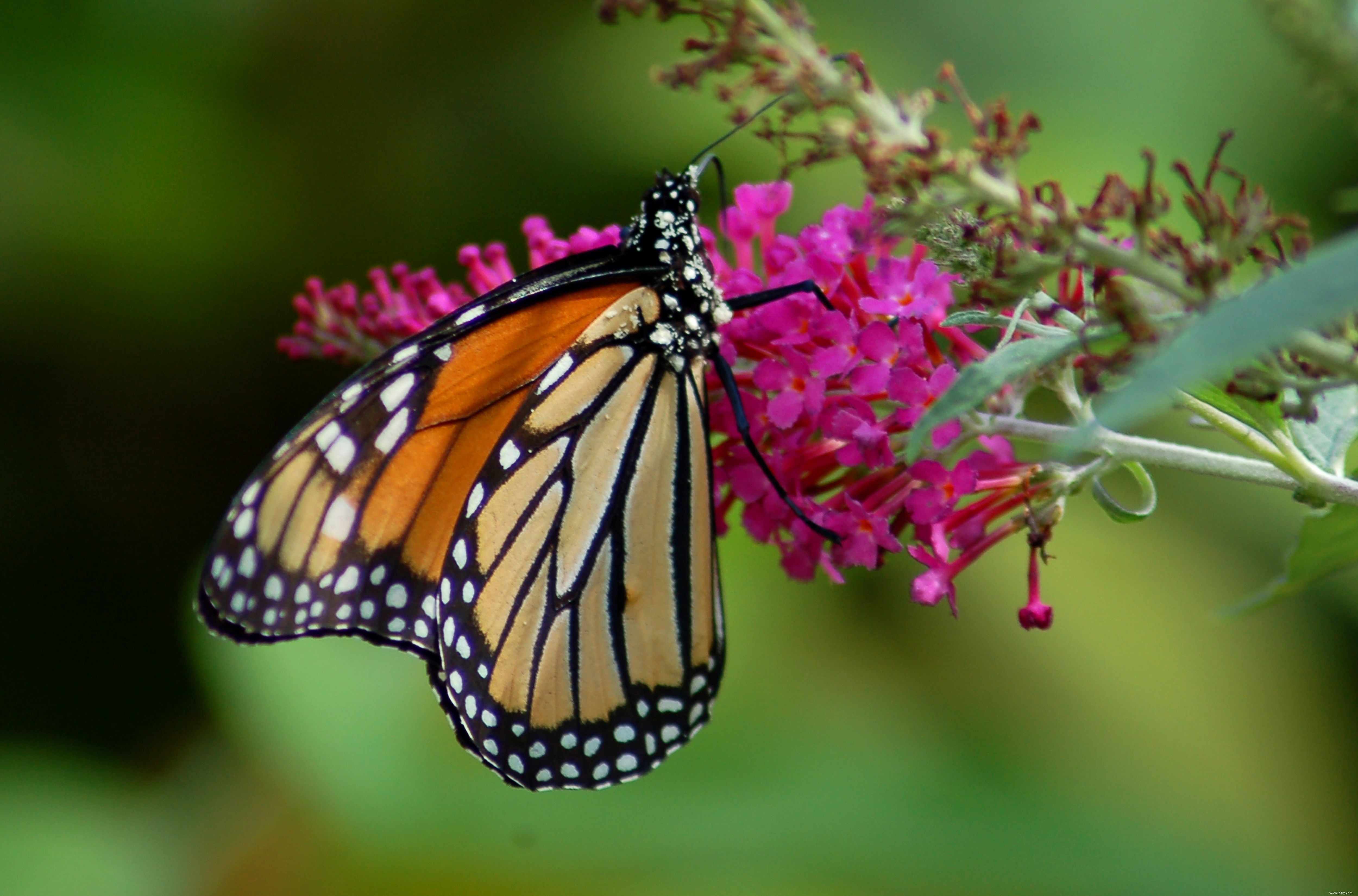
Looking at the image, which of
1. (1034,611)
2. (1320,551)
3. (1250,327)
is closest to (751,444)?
(1034,611)

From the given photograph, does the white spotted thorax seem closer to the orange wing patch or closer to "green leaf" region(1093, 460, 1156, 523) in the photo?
the orange wing patch

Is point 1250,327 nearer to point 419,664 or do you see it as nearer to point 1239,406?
point 1239,406

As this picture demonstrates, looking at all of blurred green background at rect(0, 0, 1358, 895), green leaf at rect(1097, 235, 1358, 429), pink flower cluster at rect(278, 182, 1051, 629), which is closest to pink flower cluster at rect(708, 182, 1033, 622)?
pink flower cluster at rect(278, 182, 1051, 629)

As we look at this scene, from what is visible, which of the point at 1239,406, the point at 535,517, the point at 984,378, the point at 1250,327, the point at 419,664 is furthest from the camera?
the point at 419,664

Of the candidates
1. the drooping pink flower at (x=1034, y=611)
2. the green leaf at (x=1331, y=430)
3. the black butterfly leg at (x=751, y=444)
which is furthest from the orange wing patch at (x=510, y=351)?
the green leaf at (x=1331, y=430)

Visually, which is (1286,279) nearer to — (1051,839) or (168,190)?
(1051,839)
